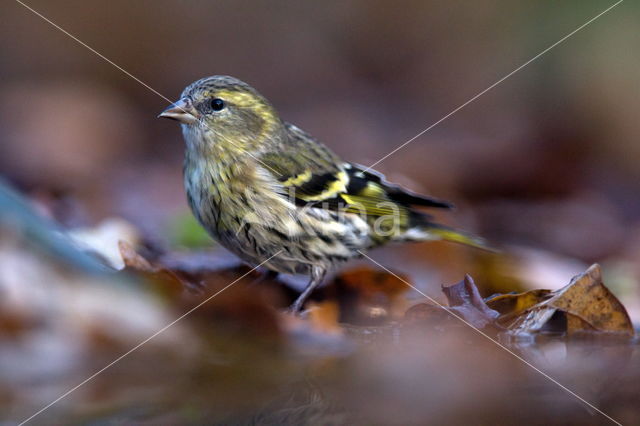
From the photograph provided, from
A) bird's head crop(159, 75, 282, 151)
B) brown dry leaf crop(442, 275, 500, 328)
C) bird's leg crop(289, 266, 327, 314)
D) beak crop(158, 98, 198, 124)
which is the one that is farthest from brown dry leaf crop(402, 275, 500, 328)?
beak crop(158, 98, 198, 124)

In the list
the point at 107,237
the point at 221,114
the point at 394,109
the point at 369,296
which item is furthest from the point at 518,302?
the point at 394,109

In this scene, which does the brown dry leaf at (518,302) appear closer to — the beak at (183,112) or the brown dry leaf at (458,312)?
the brown dry leaf at (458,312)

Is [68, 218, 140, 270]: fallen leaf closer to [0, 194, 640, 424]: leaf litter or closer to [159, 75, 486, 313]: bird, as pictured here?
[0, 194, 640, 424]: leaf litter

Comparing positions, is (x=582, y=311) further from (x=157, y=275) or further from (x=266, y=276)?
(x=157, y=275)

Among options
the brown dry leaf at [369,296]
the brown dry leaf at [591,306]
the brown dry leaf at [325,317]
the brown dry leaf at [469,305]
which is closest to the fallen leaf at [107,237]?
the brown dry leaf at [325,317]

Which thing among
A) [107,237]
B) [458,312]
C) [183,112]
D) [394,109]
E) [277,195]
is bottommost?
[458,312]

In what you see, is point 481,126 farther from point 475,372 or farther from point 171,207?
point 475,372

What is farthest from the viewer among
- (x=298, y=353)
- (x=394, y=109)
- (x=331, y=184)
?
(x=394, y=109)
